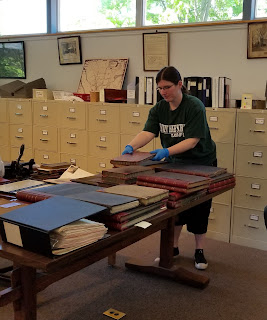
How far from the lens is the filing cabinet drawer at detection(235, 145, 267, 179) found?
341cm

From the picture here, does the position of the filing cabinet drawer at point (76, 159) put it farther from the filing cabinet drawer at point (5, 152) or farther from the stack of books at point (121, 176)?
the stack of books at point (121, 176)

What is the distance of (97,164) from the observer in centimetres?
432

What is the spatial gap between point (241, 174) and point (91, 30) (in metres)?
2.47

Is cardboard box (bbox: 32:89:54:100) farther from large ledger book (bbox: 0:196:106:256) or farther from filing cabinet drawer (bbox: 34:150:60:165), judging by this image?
large ledger book (bbox: 0:196:106:256)

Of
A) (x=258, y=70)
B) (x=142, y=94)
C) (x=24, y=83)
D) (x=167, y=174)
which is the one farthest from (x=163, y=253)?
(x=24, y=83)

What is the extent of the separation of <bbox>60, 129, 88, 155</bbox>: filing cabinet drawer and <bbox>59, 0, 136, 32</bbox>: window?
133 cm

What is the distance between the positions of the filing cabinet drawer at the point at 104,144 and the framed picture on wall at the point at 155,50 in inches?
34.6

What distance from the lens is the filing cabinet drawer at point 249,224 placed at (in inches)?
138

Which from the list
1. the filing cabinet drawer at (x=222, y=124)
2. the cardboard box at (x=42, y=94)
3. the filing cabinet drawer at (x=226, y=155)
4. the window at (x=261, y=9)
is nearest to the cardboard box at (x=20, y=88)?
the cardboard box at (x=42, y=94)

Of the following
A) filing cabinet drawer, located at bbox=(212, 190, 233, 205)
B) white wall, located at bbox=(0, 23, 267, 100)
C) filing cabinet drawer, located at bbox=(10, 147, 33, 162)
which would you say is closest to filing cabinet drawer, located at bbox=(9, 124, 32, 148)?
filing cabinet drawer, located at bbox=(10, 147, 33, 162)

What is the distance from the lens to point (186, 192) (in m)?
1.98

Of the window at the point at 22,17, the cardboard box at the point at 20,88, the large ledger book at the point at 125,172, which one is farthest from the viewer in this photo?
the window at the point at 22,17

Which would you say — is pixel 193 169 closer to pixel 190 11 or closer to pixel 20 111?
pixel 190 11

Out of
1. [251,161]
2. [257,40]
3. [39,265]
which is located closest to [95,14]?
[257,40]
